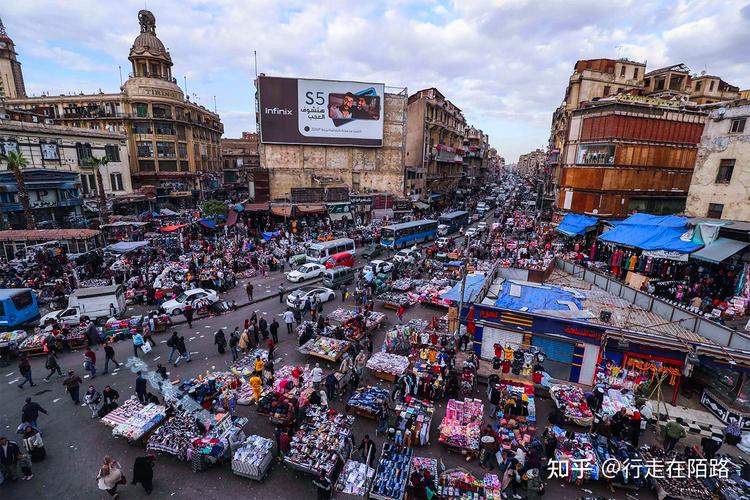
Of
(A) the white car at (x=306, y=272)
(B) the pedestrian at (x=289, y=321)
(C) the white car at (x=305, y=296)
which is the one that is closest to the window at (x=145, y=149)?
(A) the white car at (x=306, y=272)

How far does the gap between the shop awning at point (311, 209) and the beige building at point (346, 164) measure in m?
6.07

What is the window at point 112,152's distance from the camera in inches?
1859

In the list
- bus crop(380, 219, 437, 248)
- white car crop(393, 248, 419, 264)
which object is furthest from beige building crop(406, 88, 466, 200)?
white car crop(393, 248, 419, 264)

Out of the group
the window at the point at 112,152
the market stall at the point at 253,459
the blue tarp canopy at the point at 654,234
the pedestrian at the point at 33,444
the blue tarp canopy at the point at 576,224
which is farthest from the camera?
the window at the point at 112,152

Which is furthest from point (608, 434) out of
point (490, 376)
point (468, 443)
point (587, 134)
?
point (587, 134)

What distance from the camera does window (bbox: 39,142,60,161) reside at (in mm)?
39600

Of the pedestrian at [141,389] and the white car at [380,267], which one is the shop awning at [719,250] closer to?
the white car at [380,267]

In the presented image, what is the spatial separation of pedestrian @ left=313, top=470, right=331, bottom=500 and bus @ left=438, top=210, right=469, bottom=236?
116 ft

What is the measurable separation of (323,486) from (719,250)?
23.3 metres

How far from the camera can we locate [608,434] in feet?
38.8

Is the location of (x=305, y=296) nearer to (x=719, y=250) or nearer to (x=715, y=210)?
(x=719, y=250)

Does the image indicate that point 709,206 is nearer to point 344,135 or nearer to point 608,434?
point 608,434

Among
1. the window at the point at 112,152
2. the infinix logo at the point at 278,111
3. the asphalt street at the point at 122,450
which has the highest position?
the infinix logo at the point at 278,111

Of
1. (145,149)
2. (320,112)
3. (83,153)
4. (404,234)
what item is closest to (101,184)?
(83,153)
